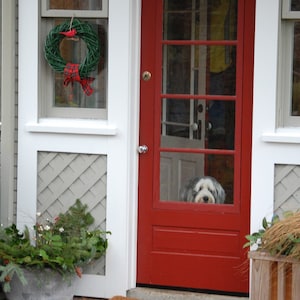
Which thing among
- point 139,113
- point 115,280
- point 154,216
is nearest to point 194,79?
point 139,113

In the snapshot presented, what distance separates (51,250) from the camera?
6117mm

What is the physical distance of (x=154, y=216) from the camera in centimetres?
646

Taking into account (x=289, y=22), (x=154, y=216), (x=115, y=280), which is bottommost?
(x=115, y=280)

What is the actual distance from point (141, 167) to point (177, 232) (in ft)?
1.72

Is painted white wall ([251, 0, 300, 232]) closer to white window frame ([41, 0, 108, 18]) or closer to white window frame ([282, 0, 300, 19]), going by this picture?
white window frame ([282, 0, 300, 19])

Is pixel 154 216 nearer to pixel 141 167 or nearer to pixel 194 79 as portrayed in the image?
pixel 141 167

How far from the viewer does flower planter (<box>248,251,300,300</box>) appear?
5602 millimetres

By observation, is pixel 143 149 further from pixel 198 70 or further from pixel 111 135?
pixel 198 70

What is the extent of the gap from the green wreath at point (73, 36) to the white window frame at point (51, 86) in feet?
0.27

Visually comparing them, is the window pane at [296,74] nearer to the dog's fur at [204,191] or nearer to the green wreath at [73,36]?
the dog's fur at [204,191]

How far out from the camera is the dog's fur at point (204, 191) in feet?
20.9

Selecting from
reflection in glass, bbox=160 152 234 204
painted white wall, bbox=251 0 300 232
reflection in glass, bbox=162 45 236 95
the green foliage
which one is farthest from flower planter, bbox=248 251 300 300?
reflection in glass, bbox=162 45 236 95

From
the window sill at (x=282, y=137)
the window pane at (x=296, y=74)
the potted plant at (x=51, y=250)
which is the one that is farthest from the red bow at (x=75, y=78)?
the window pane at (x=296, y=74)

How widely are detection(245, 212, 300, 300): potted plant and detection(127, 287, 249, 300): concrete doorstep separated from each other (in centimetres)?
61
